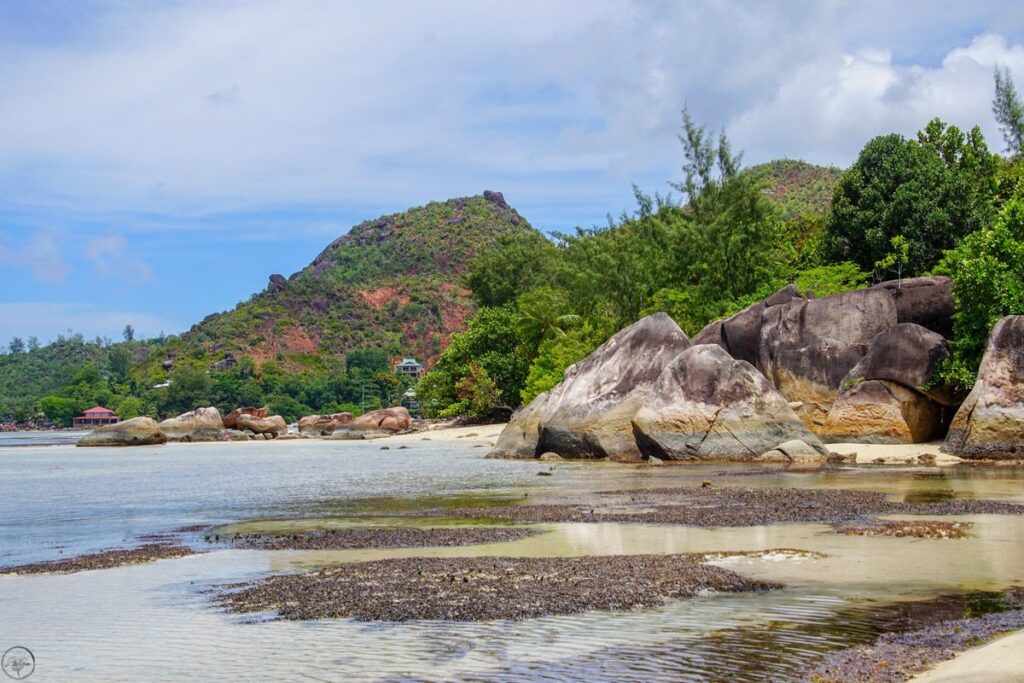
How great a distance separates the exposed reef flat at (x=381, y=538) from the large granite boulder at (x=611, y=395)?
16.2m

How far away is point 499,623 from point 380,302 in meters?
145

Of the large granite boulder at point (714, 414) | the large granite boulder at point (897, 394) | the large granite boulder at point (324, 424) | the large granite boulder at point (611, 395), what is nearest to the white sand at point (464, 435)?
the large granite boulder at point (324, 424)

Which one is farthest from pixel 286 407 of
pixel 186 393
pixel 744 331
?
pixel 744 331

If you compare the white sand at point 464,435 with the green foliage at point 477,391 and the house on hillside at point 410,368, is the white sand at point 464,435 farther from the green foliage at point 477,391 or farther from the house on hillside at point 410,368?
the house on hillside at point 410,368

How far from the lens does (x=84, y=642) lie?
28.2 ft

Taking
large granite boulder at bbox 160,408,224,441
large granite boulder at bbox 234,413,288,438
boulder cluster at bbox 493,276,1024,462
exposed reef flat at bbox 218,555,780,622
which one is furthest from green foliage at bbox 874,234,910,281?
large granite boulder at bbox 160,408,224,441

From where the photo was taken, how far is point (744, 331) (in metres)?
34.6

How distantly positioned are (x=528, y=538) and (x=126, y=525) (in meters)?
8.26

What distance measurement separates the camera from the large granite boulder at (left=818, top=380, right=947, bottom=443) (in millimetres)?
28953

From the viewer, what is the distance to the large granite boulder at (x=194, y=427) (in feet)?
226

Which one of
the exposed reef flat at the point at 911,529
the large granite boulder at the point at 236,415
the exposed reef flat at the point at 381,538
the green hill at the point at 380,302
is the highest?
the green hill at the point at 380,302

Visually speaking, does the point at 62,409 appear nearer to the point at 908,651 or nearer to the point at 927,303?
the point at 927,303

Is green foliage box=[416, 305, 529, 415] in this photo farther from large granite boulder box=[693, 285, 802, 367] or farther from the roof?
the roof

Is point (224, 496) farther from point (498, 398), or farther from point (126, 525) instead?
point (498, 398)
